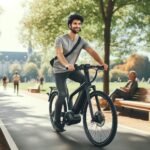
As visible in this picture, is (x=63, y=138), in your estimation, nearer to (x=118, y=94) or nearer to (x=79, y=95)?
(x=79, y=95)

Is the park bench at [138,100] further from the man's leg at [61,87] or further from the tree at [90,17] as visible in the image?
the tree at [90,17]

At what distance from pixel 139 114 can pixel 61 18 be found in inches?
413

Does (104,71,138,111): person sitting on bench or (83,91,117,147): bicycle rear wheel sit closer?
(83,91,117,147): bicycle rear wheel

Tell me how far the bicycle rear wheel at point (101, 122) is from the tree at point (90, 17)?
13.4m

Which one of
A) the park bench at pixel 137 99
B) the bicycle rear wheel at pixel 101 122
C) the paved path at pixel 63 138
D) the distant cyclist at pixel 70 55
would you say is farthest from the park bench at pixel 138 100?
the bicycle rear wheel at pixel 101 122

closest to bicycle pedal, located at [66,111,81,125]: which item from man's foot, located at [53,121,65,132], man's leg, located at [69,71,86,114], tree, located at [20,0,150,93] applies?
man's leg, located at [69,71,86,114]

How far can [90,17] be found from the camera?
22734 mm

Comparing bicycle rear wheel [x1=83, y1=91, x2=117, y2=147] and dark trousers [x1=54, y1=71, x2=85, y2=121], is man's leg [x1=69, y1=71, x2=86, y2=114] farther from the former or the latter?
bicycle rear wheel [x1=83, y1=91, x2=117, y2=147]

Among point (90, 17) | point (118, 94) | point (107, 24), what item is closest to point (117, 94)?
point (118, 94)

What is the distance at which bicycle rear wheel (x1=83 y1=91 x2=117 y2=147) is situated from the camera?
711 centimetres

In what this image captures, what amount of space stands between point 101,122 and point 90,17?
1572 cm

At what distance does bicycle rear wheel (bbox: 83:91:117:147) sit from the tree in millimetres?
13411

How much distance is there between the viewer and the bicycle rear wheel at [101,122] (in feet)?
23.3

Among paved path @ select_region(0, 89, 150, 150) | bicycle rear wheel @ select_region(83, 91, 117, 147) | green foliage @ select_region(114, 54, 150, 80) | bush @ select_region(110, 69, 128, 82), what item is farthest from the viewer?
bush @ select_region(110, 69, 128, 82)
